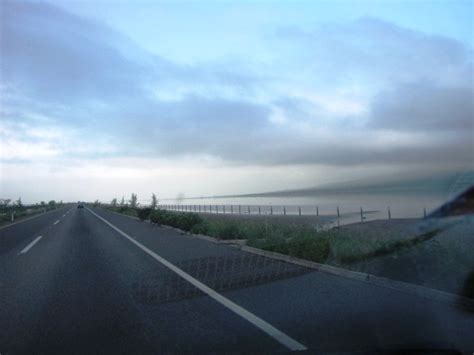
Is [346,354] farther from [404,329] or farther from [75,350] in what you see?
[75,350]

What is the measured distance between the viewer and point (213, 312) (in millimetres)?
7266

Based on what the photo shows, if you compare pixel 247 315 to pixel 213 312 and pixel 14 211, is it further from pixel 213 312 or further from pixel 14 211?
pixel 14 211

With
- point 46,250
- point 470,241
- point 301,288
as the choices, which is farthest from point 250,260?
point 46,250

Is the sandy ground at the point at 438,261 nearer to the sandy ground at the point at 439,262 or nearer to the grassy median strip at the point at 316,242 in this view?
the sandy ground at the point at 439,262

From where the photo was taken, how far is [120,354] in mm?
5438

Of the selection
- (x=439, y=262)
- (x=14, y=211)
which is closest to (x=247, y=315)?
(x=439, y=262)

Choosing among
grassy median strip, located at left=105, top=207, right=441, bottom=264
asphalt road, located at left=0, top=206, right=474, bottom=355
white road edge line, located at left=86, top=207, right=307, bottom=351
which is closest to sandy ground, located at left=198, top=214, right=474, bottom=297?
grassy median strip, located at left=105, top=207, right=441, bottom=264

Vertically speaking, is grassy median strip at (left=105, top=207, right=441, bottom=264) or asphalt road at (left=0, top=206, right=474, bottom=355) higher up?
grassy median strip at (left=105, top=207, right=441, bottom=264)

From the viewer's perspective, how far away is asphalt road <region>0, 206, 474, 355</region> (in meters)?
5.70

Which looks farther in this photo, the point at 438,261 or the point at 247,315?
the point at 438,261

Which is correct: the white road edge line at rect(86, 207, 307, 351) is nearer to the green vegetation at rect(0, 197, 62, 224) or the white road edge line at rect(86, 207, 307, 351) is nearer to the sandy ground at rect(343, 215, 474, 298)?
the sandy ground at rect(343, 215, 474, 298)

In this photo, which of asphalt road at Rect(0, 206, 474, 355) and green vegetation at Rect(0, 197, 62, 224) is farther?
green vegetation at Rect(0, 197, 62, 224)

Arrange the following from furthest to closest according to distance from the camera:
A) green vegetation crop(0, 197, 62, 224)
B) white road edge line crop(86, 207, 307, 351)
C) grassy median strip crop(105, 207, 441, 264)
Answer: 1. green vegetation crop(0, 197, 62, 224)
2. grassy median strip crop(105, 207, 441, 264)
3. white road edge line crop(86, 207, 307, 351)

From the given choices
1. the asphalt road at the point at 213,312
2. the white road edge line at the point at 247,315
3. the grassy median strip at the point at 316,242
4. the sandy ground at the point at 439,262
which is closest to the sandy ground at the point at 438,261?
the sandy ground at the point at 439,262
